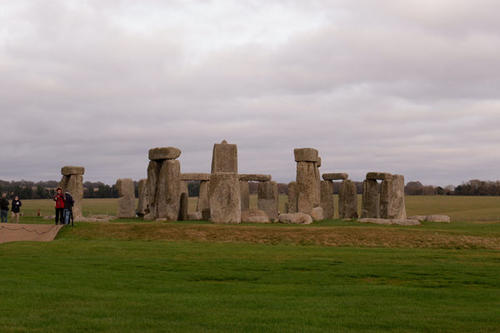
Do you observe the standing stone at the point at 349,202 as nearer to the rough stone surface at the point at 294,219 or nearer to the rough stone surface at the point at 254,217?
the rough stone surface at the point at 294,219

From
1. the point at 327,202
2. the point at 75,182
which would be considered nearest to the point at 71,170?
the point at 75,182

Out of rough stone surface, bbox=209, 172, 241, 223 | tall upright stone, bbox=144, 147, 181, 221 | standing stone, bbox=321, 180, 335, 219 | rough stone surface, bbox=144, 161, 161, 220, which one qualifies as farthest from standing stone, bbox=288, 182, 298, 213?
rough stone surface, bbox=144, 161, 161, 220

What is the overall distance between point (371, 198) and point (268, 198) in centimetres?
595

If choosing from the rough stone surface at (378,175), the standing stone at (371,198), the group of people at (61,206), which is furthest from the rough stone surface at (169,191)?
the standing stone at (371,198)

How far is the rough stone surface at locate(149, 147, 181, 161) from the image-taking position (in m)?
26.5

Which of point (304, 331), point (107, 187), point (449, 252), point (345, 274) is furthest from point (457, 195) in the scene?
point (304, 331)

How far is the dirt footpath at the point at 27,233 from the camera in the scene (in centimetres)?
1991

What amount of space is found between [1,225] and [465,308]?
17.5m

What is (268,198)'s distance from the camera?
3300cm

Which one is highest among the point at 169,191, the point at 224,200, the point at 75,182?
the point at 75,182

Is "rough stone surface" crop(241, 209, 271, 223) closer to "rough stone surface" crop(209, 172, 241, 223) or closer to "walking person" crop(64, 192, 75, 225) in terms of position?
"rough stone surface" crop(209, 172, 241, 223)

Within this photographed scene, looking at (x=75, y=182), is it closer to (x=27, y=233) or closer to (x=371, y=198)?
(x=27, y=233)

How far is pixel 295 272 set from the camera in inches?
490

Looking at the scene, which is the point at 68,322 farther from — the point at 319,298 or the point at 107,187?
the point at 107,187
